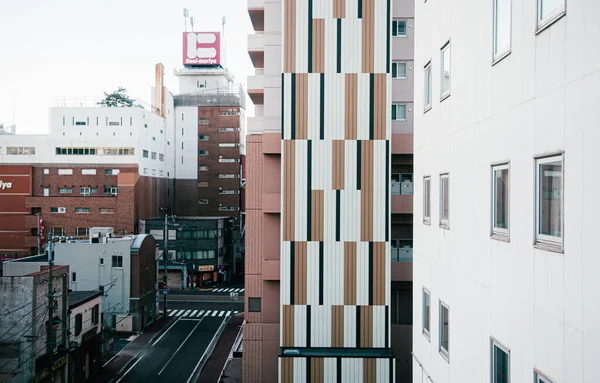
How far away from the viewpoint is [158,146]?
238 feet

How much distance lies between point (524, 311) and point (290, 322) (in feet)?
49.3

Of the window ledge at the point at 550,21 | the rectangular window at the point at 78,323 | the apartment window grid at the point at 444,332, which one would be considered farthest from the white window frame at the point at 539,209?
the rectangular window at the point at 78,323

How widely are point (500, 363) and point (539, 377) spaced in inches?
48.3

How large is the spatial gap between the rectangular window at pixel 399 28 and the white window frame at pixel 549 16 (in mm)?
18627

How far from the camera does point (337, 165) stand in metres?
20.6

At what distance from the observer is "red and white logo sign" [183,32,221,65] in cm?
7838

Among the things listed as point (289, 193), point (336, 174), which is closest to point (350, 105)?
point (336, 174)

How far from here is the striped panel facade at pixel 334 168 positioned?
2050cm

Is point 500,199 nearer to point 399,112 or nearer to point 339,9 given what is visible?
point 339,9

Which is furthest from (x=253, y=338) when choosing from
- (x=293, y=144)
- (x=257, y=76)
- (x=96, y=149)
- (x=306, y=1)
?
(x=96, y=149)

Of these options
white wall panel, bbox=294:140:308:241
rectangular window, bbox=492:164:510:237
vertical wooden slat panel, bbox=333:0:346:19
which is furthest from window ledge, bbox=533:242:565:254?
vertical wooden slat panel, bbox=333:0:346:19

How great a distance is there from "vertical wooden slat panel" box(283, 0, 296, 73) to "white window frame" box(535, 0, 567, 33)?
1531cm

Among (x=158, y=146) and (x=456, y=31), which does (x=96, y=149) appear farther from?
(x=456, y=31)

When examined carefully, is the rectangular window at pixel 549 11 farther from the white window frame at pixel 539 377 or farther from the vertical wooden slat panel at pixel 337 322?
the vertical wooden slat panel at pixel 337 322
